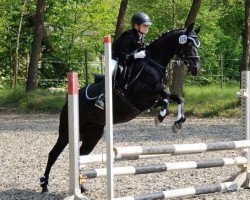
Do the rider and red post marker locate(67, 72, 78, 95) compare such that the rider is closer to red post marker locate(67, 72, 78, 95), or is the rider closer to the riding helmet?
the riding helmet

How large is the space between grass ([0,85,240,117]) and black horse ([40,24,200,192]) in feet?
41.4

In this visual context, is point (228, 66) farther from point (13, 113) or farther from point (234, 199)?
point (234, 199)

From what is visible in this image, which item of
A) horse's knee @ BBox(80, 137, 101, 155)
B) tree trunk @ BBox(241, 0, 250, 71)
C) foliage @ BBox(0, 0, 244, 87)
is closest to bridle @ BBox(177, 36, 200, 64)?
horse's knee @ BBox(80, 137, 101, 155)

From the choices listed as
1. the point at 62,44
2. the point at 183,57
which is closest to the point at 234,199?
the point at 183,57

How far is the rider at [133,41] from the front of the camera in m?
8.24

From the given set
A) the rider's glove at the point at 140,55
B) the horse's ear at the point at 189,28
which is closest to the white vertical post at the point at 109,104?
the rider's glove at the point at 140,55

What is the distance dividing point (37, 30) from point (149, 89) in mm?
18628

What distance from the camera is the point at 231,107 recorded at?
2108 centimetres

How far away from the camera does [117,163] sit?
11031mm

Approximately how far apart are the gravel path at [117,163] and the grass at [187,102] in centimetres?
108

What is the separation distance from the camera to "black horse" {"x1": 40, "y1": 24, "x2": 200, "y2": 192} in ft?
26.4

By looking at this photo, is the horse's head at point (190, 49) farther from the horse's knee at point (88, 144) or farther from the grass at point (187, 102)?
the grass at point (187, 102)

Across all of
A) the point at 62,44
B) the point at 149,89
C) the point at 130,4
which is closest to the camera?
the point at 149,89

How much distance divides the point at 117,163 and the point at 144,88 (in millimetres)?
3273
